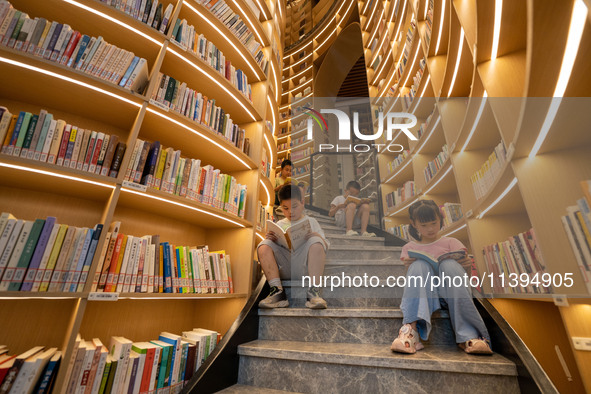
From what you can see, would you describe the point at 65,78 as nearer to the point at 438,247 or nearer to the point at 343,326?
the point at 343,326

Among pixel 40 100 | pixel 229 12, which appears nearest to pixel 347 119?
pixel 229 12

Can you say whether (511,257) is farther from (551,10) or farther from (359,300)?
(551,10)

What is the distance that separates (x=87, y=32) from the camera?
4.42ft

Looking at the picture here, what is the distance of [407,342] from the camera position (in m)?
0.99

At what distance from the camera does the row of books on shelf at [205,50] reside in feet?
5.08

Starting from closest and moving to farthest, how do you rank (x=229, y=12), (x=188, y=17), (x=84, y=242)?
(x=84, y=242)
(x=188, y=17)
(x=229, y=12)

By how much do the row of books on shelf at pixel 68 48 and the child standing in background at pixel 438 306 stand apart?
1.68 metres

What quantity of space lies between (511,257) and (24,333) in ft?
7.15

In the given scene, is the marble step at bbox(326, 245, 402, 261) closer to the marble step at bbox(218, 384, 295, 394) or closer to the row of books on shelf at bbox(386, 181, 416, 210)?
the marble step at bbox(218, 384, 295, 394)

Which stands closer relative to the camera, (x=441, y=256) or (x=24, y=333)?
(x=24, y=333)

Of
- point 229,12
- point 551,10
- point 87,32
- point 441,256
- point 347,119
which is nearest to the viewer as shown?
point 551,10

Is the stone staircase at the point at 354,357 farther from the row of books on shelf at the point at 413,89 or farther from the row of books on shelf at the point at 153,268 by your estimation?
the row of books on shelf at the point at 413,89

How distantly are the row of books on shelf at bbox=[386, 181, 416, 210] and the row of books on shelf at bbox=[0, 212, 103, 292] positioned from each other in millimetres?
2932

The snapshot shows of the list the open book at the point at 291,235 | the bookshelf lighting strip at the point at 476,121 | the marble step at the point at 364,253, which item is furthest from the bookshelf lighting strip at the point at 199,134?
the bookshelf lighting strip at the point at 476,121
